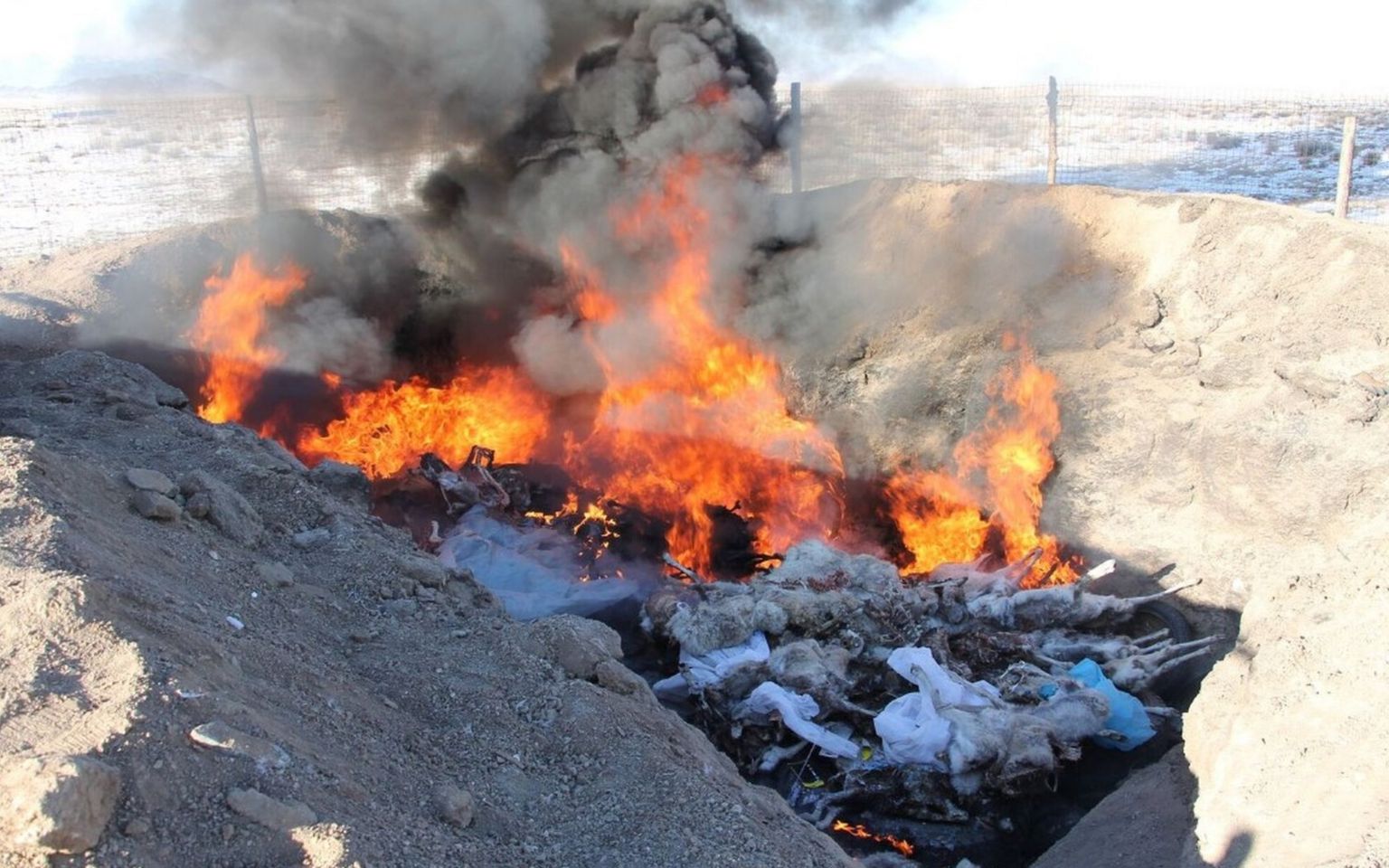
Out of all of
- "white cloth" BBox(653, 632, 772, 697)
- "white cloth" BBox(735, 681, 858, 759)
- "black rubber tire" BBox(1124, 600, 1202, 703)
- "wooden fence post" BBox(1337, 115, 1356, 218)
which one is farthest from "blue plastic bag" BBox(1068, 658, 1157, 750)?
"wooden fence post" BBox(1337, 115, 1356, 218)

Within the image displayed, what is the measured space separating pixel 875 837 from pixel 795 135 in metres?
8.72

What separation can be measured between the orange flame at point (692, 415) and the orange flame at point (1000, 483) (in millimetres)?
964

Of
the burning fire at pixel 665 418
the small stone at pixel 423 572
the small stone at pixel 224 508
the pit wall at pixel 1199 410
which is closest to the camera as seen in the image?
the pit wall at pixel 1199 410

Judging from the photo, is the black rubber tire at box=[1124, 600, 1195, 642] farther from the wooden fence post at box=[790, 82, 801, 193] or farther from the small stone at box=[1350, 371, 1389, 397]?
the wooden fence post at box=[790, 82, 801, 193]

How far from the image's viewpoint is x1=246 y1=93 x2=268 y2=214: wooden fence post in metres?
11.8

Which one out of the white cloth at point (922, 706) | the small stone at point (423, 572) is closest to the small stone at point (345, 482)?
the small stone at point (423, 572)

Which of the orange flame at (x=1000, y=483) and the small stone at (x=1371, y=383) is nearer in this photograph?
the small stone at (x=1371, y=383)

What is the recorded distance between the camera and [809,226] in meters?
11.6

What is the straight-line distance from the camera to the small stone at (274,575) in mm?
4953

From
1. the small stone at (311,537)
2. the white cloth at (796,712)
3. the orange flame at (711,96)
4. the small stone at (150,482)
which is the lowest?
the white cloth at (796,712)

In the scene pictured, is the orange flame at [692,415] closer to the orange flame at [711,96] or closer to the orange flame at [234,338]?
the orange flame at [711,96]

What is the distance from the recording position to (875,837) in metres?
6.11

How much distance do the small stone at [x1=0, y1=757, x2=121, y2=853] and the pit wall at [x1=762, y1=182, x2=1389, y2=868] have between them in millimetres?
4016

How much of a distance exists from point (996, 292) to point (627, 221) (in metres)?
3.91
